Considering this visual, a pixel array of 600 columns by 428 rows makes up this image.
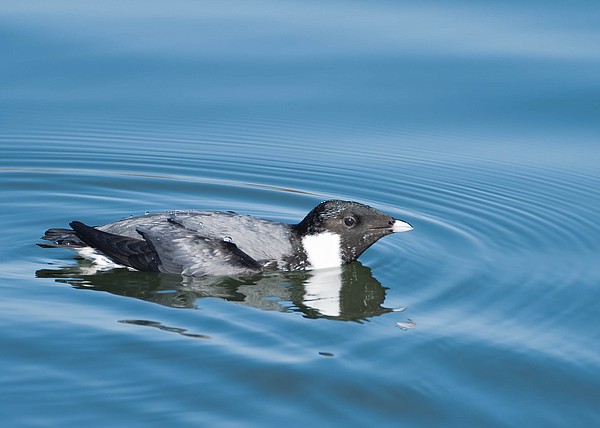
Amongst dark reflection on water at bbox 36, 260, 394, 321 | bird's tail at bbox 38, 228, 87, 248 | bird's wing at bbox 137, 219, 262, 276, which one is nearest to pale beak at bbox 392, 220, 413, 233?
dark reflection on water at bbox 36, 260, 394, 321

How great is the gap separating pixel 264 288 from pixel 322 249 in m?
0.92

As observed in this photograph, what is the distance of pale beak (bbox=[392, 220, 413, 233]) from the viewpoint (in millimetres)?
11039

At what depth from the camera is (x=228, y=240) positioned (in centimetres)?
1067

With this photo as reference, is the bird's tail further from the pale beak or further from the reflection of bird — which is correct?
the pale beak

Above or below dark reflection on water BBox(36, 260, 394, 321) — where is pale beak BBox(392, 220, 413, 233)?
above

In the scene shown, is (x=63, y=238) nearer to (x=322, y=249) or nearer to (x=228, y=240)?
(x=228, y=240)

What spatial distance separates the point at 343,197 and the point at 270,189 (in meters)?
0.81

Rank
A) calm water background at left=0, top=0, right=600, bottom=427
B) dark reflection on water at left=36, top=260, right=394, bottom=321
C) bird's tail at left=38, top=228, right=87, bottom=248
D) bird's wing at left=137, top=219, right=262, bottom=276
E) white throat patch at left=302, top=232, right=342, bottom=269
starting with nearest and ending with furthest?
1. calm water background at left=0, top=0, right=600, bottom=427
2. dark reflection on water at left=36, top=260, right=394, bottom=321
3. bird's wing at left=137, top=219, right=262, bottom=276
4. bird's tail at left=38, top=228, right=87, bottom=248
5. white throat patch at left=302, top=232, right=342, bottom=269

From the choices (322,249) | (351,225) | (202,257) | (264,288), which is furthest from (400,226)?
(202,257)

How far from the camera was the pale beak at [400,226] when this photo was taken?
11039 millimetres

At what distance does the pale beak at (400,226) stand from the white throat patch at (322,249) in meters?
0.54

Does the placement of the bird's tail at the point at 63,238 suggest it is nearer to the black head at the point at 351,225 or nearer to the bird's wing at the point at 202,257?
the bird's wing at the point at 202,257

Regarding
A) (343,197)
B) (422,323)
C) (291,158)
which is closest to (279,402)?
(422,323)

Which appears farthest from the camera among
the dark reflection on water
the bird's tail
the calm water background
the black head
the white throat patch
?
the black head
